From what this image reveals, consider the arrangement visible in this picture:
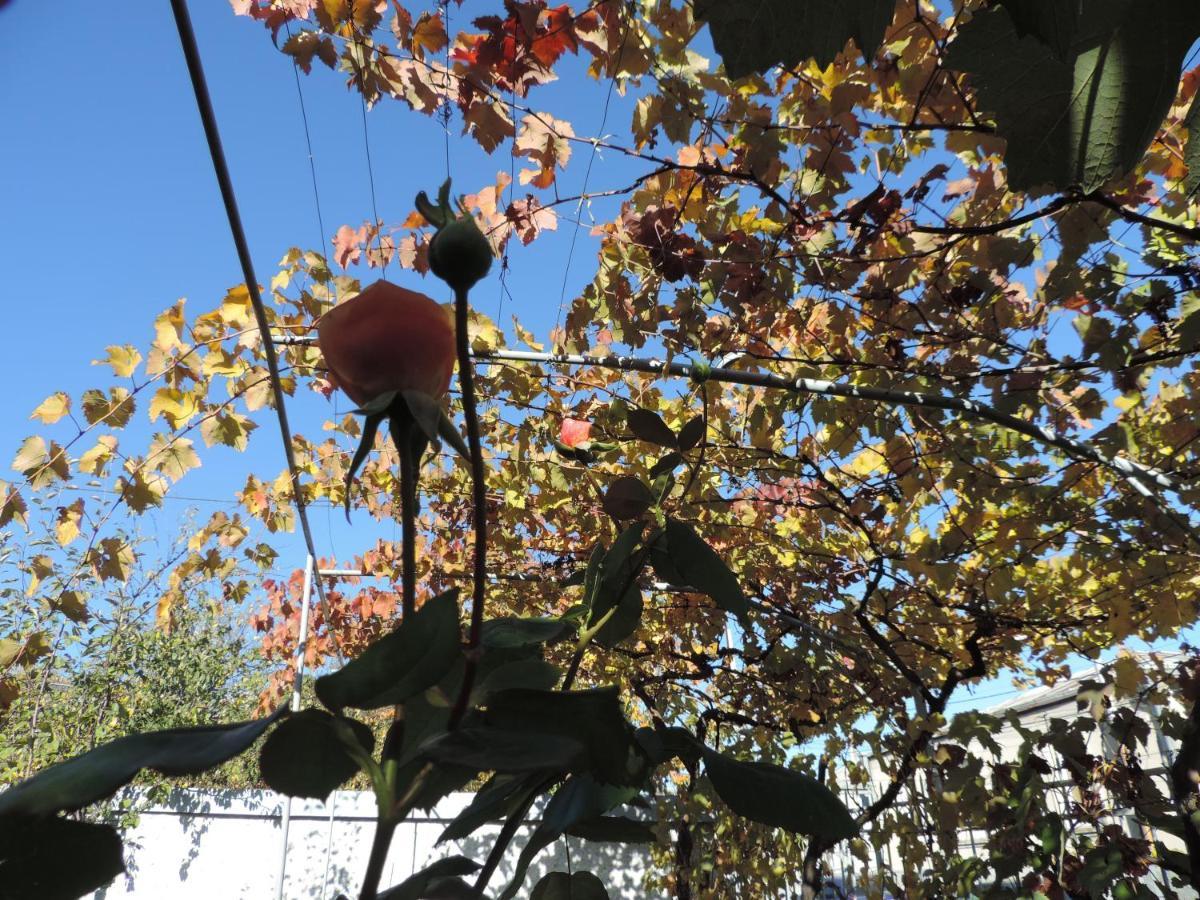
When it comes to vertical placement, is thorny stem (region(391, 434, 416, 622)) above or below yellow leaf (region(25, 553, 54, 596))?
below

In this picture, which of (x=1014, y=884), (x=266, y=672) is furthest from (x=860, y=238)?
(x=266, y=672)

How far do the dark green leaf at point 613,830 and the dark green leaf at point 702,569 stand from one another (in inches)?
5.6

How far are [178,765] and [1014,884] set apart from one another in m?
2.01

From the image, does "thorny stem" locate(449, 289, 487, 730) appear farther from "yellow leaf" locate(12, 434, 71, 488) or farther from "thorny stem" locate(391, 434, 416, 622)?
"yellow leaf" locate(12, 434, 71, 488)

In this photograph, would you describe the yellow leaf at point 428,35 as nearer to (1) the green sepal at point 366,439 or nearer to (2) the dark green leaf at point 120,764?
(1) the green sepal at point 366,439

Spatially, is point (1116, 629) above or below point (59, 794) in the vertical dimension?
above

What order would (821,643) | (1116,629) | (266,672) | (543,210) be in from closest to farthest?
(543,210) → (1116,629) → (821,643) → (266,672)

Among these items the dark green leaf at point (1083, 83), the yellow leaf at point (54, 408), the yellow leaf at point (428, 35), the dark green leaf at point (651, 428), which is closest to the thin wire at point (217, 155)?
the dark green leaf at point (651, 428)

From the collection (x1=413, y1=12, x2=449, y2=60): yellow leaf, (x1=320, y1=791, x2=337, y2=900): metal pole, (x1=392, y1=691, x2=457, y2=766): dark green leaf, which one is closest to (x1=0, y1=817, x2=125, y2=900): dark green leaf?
(x1=392, y1=691, x2=457, y2=766): dark green leaf

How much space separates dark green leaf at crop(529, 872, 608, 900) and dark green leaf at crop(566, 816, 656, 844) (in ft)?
0.10

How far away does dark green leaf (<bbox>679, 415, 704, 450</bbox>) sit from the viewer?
558 mm

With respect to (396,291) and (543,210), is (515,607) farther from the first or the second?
(396,291)

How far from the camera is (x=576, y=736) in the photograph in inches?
12.4

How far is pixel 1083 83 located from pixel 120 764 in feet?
1.70
